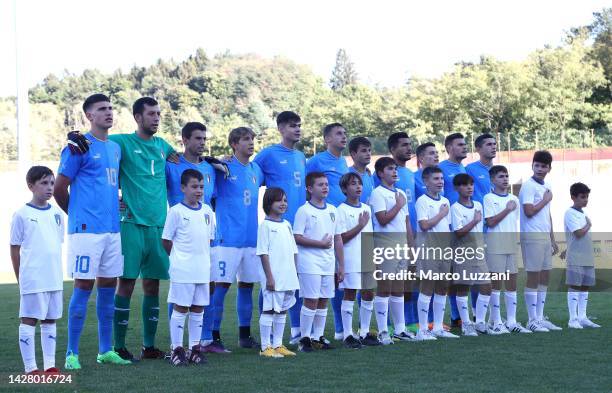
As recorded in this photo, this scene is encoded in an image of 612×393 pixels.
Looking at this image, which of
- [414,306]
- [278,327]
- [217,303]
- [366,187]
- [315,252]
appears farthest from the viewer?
[414,306]

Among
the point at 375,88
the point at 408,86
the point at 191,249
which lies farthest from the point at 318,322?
the point at 375,88

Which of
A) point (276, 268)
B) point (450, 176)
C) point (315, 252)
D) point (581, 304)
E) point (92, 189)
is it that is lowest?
point (581, 304)

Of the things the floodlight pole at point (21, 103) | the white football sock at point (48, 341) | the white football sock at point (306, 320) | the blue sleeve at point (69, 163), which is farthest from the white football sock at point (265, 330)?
the floodlight pole at point (21, 103)

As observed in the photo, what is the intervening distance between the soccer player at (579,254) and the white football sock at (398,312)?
8.01ft

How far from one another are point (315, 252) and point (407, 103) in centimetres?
4576

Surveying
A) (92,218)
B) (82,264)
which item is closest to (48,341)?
(82,264)

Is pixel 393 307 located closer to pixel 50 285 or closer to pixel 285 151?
pixel 285 151

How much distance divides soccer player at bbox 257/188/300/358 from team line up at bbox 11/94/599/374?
0.05 ft

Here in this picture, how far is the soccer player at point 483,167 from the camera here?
10.5 metres

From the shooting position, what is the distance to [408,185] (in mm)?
10188

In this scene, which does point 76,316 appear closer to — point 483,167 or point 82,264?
point 82,264

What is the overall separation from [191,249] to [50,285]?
1.29 m

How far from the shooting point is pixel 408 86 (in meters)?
58.2

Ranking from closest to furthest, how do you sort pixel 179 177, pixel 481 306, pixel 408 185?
pixel 179 177, pixel 481 306, pixel 408 185
